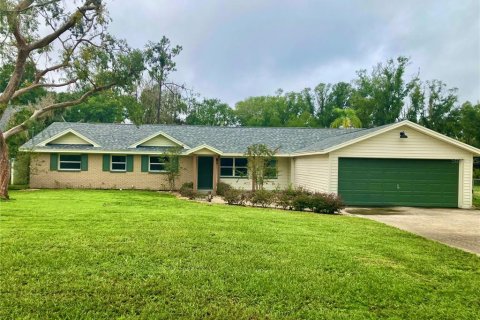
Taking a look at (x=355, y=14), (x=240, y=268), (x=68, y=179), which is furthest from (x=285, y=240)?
(x=68, y=179)

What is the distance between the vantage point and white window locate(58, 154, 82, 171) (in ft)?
69.5

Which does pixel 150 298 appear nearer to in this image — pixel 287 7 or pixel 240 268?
pixel 240 268

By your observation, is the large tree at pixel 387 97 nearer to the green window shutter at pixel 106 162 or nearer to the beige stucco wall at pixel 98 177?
the beige stucco wall at pixel 98 177

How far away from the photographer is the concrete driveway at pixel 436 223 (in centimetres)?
862

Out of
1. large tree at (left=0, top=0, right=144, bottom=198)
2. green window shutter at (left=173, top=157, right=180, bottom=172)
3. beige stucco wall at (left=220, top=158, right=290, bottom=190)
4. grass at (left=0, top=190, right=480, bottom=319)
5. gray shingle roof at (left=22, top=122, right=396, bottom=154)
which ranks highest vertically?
large tree at (left=0, top=0, right=144, bottom=198)

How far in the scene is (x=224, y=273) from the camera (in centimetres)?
516

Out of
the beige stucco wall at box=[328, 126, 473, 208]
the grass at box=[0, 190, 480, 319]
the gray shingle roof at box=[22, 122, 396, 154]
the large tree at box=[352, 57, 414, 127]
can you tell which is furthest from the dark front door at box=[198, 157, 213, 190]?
the large tree at box=[352, 57, 414, 127]

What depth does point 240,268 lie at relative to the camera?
5402 millimetres

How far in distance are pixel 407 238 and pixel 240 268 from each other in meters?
4.97

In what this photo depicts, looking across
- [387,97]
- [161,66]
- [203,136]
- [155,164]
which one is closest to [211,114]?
[387,97]

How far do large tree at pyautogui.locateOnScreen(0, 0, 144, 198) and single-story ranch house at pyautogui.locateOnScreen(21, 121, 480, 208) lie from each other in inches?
175

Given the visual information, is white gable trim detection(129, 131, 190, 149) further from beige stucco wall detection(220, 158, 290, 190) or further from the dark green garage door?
the dark green garage door

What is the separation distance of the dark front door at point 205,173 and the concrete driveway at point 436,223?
9.86 m

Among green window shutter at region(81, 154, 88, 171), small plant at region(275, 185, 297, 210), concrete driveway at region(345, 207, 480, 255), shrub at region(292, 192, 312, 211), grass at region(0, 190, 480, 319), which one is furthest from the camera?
green window shutter at region(81, 154, 88, 171)
